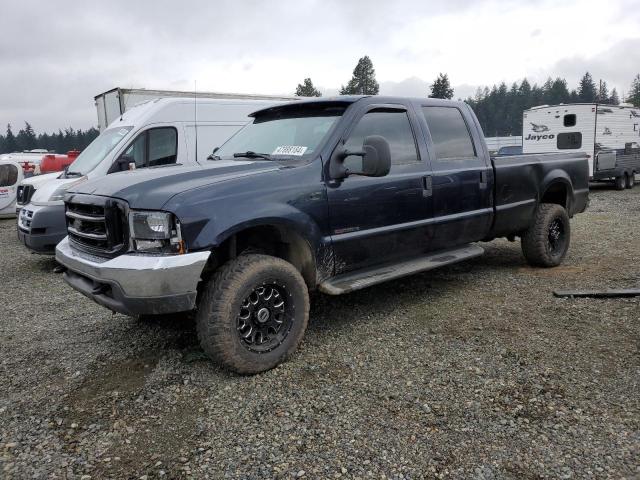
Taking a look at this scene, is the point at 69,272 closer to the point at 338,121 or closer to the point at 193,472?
the point at 193,472

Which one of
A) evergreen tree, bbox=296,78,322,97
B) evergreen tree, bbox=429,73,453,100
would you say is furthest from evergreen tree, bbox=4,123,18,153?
evergreen tree, bbox=429,73,453,100

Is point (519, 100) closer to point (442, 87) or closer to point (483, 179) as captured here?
point (442, 87)

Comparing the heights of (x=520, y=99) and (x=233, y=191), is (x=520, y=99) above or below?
above

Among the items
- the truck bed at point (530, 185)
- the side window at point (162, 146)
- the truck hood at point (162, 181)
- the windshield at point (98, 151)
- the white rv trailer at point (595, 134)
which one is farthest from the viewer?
the white rv trailer at point (595, 134)

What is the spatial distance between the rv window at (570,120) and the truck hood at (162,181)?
15.6m

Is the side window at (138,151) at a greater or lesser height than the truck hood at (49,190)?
greater

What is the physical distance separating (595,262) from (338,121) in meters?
Result: 4.23

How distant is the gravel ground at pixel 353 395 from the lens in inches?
99.1

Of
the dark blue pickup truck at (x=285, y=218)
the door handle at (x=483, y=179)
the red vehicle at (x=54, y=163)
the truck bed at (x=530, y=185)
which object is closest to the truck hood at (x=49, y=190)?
the dark blue pickup truck at (x=285, y=218)

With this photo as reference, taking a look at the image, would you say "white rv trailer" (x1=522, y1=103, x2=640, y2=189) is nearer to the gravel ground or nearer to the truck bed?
the truck bed

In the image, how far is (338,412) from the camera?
2.96 m

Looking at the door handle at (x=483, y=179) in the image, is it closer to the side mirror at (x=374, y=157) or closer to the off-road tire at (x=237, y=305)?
the side mirror at (x=374, y=157)

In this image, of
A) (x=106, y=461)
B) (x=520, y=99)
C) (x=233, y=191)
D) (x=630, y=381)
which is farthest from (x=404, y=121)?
(x=520, y=99)

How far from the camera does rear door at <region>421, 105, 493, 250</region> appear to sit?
4.67 metres
